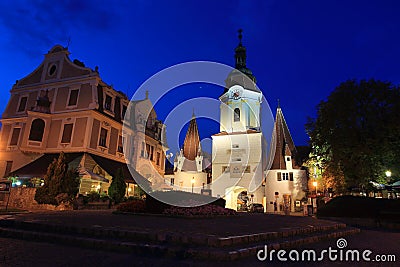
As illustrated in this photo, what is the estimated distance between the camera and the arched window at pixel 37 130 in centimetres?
2930

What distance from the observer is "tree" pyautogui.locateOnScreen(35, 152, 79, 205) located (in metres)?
20.3

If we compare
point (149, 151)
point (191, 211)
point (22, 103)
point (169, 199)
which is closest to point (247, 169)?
point (149, 151)

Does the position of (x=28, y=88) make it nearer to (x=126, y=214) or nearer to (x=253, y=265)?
(x=126, y=214)

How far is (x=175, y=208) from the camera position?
14609 mm

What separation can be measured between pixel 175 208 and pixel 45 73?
28184mm

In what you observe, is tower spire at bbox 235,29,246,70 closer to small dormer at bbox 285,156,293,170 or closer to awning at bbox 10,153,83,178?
small dormer at bbox 285,156,293,170

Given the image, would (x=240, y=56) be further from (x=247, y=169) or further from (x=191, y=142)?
(x=247, y=169)

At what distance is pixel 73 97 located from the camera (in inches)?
1207

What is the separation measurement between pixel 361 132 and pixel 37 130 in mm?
33569

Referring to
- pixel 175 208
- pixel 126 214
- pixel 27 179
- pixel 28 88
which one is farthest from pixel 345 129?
pixel 28 88

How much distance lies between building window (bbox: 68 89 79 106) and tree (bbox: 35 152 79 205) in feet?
36.8

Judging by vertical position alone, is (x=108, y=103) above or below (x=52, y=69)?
below

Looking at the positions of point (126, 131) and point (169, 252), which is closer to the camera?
point (169, 252)

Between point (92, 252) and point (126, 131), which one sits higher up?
point (126, 131)
